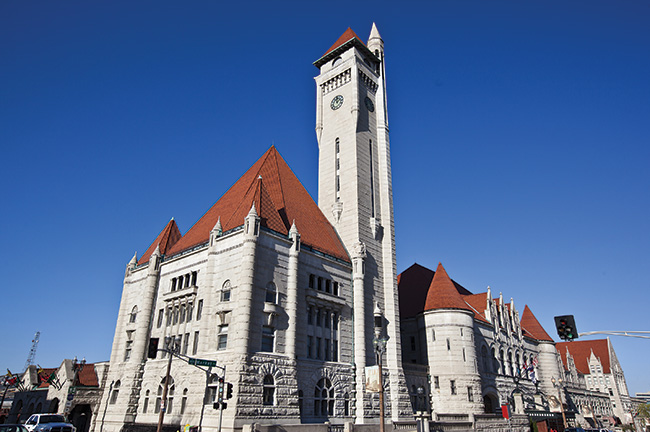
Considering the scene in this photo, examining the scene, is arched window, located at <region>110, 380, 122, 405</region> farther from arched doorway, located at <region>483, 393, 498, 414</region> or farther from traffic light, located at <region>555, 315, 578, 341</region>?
arched doorway, located at <region>483, 393, 498, 414</region>

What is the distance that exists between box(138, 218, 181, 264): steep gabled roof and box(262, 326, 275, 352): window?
14434 mm

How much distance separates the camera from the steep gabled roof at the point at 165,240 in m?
40.1

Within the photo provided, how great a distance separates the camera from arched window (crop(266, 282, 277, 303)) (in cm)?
3114

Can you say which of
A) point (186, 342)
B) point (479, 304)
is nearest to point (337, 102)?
point (186, 342)

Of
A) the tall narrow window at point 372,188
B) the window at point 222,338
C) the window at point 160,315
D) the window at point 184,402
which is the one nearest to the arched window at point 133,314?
the window at point 160,315

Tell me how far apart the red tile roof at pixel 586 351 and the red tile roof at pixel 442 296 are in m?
56.1

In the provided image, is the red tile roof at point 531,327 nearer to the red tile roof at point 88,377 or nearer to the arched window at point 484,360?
the arched window at point 484,360

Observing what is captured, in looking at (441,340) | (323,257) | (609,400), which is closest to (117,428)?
(323,257)

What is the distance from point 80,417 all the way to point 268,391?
80.9 feet

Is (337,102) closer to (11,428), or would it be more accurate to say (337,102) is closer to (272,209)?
(272,209)

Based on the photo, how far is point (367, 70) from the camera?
4969cm

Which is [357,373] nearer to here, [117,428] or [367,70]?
[117,428]

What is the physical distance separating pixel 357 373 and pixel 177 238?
2063 centimetres

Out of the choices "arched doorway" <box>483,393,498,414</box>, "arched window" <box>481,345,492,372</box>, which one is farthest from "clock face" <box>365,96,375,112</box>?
"arched doorway" <box>483,393,498,414</box>
